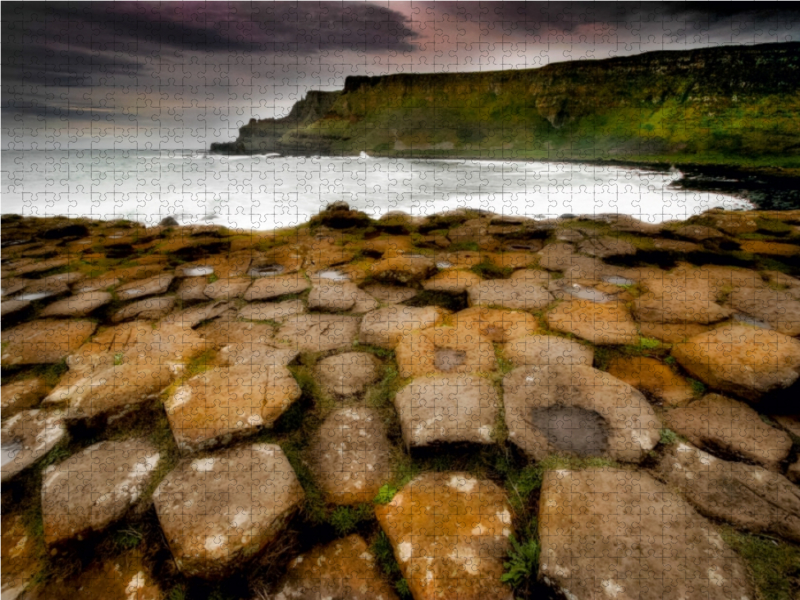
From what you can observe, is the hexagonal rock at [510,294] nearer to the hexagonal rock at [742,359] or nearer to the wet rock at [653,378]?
the wet rock at [653,378]

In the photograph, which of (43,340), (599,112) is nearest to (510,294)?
(43,340)

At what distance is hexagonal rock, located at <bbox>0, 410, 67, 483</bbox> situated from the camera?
4.61 feet

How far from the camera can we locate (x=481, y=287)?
2734 mm

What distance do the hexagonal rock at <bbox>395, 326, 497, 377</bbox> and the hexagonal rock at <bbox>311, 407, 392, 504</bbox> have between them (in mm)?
332

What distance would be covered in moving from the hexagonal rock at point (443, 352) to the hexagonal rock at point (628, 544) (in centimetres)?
67

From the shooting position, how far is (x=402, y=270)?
2.95 m

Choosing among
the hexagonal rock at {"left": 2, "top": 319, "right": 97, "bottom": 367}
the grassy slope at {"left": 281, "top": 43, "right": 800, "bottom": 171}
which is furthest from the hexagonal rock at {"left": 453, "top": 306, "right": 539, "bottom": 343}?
the grassy slope at {"left": 281, "top": 43, "right": 800, "bottom": 171}

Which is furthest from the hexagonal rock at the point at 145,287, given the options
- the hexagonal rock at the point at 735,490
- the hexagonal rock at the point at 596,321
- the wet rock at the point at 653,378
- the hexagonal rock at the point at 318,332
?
the hexagonal rock at the point at 735,490

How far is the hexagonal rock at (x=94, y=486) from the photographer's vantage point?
46.5 inches

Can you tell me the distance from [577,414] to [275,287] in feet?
7.11

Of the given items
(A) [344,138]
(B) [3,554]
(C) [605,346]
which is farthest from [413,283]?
Result: (A) [344,138]

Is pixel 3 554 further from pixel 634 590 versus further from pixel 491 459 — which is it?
pixel 634 590

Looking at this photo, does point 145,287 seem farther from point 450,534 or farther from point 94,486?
point 450,534

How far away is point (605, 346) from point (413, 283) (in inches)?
53.3
